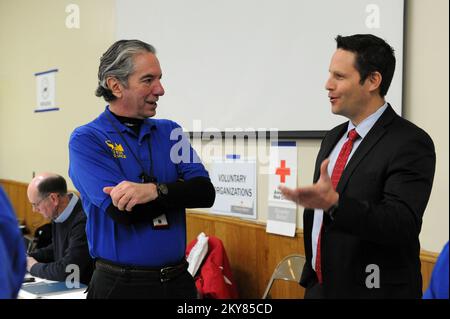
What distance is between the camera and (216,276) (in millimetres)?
3188

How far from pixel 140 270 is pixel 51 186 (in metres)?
1.90

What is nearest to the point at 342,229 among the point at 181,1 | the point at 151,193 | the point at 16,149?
the point at 151,193

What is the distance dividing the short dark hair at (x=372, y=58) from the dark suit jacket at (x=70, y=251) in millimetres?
1972

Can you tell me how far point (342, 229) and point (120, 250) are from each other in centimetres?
82

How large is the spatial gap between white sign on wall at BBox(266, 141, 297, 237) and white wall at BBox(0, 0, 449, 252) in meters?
0.05

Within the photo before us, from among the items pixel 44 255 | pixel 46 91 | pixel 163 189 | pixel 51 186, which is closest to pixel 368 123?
pixel 163 189

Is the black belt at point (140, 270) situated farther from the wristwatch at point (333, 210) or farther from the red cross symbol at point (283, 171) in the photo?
the red cross symbol at point (283, 171)

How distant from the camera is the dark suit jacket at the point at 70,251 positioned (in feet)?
9.86

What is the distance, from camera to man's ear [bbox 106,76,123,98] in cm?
203

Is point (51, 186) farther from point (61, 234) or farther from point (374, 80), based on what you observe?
point (374, 80)

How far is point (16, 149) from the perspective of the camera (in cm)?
671

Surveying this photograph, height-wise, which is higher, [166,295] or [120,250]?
[120,250]

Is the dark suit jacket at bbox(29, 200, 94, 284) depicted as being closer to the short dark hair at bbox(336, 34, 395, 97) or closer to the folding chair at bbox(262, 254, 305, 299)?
the folding chair at bbox(262, 254, 305, 299)

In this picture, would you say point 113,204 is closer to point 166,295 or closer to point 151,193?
point 151,193
